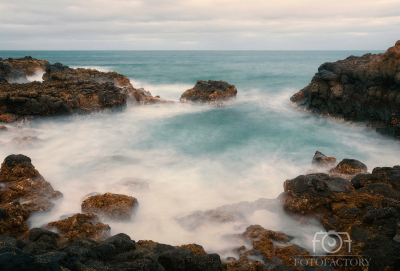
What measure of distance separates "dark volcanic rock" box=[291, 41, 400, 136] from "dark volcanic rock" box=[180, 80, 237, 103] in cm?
674

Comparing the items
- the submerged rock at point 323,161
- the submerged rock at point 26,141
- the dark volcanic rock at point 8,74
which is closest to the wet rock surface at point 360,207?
the submerged rock at point 323,161

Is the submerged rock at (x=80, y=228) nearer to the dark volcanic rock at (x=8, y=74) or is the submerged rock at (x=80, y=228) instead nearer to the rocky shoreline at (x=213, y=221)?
the rocky shoreline at (x=213, y=221)

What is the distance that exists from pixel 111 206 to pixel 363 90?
14910 mm

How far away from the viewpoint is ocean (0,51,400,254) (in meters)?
6.66

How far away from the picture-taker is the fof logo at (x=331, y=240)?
5.09 metres

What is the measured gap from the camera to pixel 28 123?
44.2 ft

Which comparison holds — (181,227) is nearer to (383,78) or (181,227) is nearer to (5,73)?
(383,78)

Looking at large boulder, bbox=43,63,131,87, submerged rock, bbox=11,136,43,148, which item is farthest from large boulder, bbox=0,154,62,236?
large boulder, bbox=43,63,131,87

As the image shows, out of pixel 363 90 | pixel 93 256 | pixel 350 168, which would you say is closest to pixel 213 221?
pixel 93 256

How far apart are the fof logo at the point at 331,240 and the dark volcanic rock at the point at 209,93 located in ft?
50.3

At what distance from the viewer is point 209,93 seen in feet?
66.4

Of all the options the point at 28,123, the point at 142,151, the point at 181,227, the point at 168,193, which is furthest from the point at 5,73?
the point at 181,227

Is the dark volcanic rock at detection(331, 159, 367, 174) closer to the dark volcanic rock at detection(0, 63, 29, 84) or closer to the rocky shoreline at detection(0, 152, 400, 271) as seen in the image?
the rocky shoreline at detection(0, 152, 400, 271)

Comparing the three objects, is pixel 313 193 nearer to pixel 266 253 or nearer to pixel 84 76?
pixel 266 253
